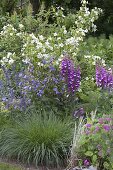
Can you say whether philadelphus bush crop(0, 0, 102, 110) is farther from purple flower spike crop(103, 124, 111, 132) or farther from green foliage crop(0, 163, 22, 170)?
purple flower spike crop(103, 124, 111, 132)

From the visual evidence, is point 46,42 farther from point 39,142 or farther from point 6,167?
point 6,167

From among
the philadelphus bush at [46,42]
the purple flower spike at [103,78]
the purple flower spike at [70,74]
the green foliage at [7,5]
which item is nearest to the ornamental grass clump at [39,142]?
the purple flower spike at [70,74]

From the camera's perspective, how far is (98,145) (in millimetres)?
5113

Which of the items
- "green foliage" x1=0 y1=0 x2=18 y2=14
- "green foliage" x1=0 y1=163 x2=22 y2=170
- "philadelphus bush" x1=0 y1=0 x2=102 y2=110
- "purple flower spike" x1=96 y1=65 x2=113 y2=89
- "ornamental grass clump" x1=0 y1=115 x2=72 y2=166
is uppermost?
"green foliage" x1=0 y1=0 x2=18 y2=14

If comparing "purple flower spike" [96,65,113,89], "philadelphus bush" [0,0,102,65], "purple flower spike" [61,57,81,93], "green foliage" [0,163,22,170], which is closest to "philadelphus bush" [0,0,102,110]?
"philadelphus bush" [0,0,102,65]

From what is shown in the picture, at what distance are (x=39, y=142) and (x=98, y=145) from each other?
1081 millimetres

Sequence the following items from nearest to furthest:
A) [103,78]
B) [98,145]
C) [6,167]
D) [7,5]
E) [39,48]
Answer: [98,145]
[6,167]
[103,78]
[39,48]
[7,5]

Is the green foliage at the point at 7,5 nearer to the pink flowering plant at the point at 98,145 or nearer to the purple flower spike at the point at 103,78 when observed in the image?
the purple flower spike at the point at 103,78

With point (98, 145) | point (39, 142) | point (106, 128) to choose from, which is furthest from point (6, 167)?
point (106, 128)

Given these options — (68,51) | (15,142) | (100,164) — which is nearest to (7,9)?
(68,51)

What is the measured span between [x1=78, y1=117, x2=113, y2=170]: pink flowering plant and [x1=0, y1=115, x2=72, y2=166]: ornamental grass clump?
0.40 metres

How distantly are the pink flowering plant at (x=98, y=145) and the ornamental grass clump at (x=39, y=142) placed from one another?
0.40m

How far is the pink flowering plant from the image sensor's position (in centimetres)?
504

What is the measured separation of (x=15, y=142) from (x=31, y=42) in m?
2.01
